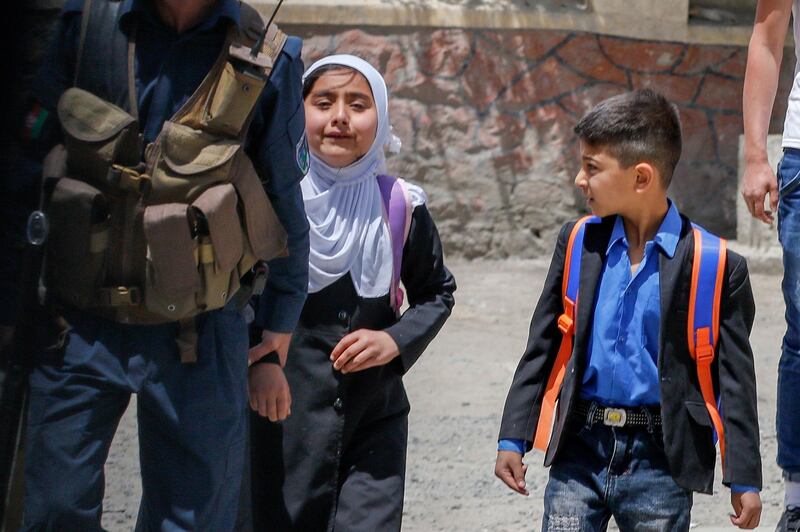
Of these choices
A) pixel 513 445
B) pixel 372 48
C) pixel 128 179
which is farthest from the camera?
pixel 372 48

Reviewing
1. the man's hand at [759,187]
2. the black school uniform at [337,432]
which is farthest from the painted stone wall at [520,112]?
the black school uniform at [337,432]

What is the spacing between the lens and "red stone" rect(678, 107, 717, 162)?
924cm

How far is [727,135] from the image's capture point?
9289mm

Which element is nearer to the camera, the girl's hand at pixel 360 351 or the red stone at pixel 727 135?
the girl's hand at pixel 360 351

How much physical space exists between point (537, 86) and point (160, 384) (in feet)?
21.4

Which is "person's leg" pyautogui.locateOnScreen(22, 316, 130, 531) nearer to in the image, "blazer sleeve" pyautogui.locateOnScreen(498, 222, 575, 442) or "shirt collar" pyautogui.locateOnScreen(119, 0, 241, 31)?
"shirt collar" pyautogui.locateOnScreen(119, 0, 241, 31)

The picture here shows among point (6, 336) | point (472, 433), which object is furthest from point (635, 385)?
point (472, 433)

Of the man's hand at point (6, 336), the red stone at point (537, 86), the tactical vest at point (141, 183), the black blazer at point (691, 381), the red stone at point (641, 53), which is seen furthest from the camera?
the red stone at point (641, 53)

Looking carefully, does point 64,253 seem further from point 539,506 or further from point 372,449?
point 539,506

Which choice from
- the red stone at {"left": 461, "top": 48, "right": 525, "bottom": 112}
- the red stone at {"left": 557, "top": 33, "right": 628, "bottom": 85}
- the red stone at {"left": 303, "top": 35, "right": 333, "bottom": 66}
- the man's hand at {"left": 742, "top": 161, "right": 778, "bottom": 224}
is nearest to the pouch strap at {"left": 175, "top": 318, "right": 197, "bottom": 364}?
the man's hand at {"left": 742, "top": 161, "right": 778, "bottom": 224}

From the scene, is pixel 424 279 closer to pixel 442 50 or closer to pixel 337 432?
pixel 337 432

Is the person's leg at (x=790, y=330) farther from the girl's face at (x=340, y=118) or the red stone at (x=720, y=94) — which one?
the red stone at (x=720, y=94)

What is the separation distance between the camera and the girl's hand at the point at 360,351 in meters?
3.37

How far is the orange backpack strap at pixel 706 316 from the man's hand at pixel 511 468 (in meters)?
0.44
